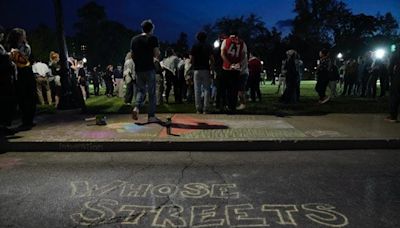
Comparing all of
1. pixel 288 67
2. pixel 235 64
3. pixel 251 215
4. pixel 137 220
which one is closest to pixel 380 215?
pixel 251 215

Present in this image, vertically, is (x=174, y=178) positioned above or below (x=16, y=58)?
below

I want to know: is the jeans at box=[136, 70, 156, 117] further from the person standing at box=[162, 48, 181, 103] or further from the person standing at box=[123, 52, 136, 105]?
the person standing at box=[162, 48, 181, 103]

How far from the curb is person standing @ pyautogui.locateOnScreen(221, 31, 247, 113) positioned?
11.6ft

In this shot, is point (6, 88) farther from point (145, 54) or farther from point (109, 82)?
point (109, 82)

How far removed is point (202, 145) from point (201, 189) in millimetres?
2185

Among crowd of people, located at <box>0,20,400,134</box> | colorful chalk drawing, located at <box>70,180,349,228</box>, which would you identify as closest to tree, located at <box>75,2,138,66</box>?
crowd of people, located at <box>0,20,400,134</box>

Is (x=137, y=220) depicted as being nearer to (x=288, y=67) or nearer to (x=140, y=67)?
(x=140, y=67)

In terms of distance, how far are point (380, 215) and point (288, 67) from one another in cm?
940

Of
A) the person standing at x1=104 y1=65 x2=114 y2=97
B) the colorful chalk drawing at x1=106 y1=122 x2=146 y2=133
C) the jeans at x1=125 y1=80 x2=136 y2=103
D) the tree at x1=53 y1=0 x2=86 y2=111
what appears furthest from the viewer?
the person standing at x1=104 y1=65 x2=114 y2=97

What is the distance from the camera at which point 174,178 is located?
5426 millimetres

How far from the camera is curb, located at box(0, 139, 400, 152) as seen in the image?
709 centimetres

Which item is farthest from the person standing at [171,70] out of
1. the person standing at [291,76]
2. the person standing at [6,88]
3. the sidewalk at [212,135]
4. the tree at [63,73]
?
the person standing at [6,88]

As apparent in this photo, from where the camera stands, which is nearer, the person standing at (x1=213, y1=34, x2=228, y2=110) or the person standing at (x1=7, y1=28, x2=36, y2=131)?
the person standing at (x1=7, y1=28, x2=36, y2=131)

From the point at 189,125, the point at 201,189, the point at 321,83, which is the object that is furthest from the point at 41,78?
the point at 201,189
